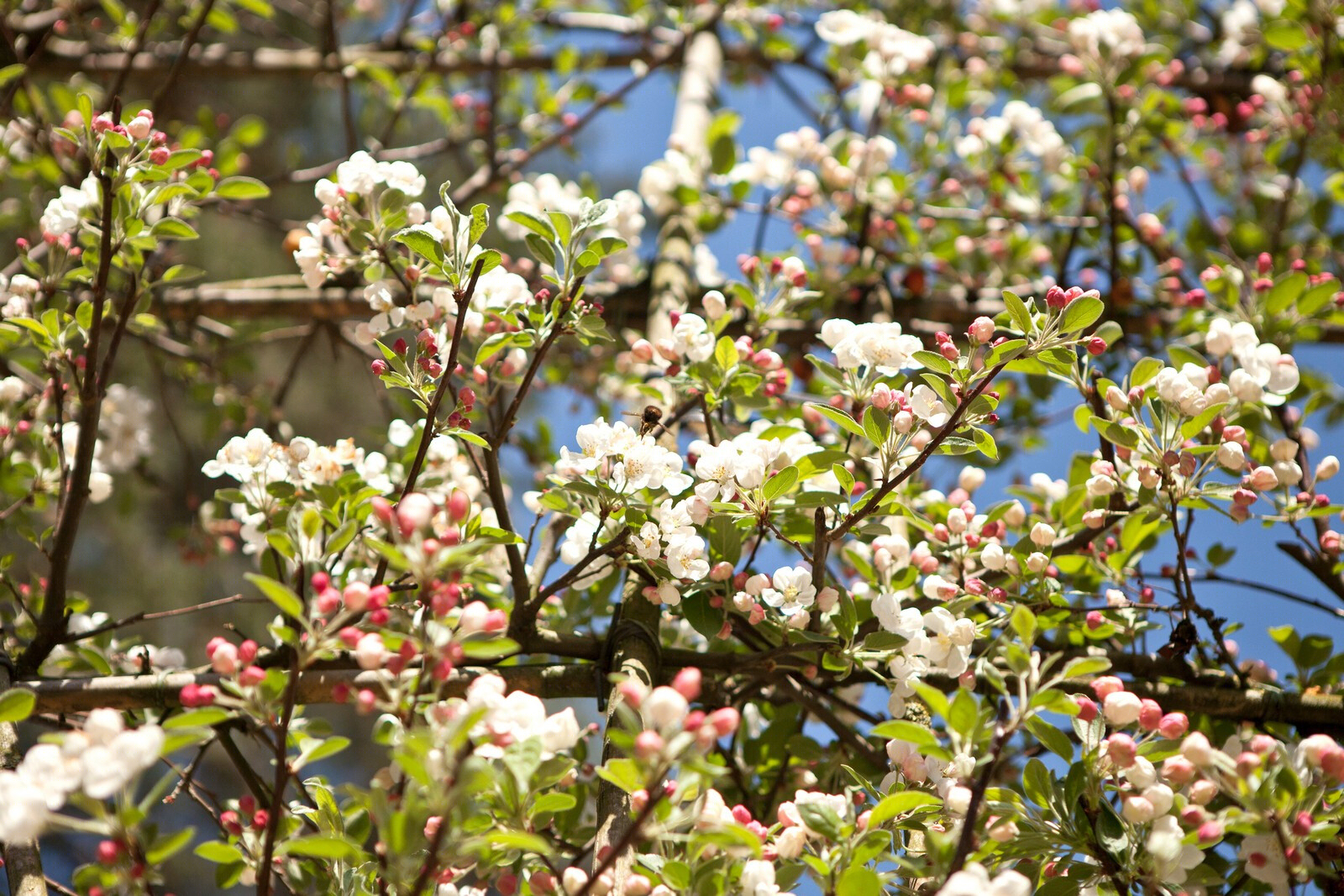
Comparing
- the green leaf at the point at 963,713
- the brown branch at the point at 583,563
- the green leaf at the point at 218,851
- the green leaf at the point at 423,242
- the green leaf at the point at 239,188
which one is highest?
the green leaf at the point at 239,188

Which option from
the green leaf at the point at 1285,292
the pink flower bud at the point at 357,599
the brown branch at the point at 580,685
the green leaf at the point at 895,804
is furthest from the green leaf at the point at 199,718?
the green leaf at the point at 1285,292

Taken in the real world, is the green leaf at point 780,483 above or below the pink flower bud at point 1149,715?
above

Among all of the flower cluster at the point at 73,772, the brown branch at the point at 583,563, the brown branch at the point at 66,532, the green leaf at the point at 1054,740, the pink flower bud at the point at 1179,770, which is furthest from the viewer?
the brown branch at the point at 66,532

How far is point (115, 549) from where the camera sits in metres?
3.80

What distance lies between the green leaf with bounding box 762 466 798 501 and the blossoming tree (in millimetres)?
18

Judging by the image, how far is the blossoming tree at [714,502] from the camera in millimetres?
875

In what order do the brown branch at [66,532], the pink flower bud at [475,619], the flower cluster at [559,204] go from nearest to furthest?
the pink flower bud at [475,619], the brown branch at [66,532], the flower cluster at [559,204]

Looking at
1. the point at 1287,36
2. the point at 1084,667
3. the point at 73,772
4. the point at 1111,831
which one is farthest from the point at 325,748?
the point at 1287,36

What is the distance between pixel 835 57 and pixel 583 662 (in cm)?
178

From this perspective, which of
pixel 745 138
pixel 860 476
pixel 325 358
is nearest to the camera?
pixel 860 476

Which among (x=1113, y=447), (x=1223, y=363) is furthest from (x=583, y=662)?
(x=1223, y=363)

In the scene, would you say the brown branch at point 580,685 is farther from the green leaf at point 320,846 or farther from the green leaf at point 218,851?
the green leaf at point 320,846

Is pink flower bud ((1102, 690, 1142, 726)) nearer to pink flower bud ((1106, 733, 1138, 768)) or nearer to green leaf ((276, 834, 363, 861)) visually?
pink flower bud ((1106, 733, 1138, 768))

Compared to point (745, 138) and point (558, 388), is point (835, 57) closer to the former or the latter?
point (745, 138)
